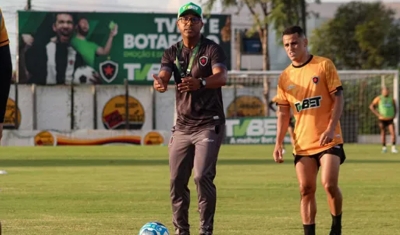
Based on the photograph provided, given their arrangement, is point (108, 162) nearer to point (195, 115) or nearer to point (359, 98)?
point (195, 115)

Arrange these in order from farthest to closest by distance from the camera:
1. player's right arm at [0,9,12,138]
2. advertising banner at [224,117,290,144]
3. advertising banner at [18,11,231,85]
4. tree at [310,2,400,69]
→ tree at [310,2,400,69], advertising banner at [18,11,231,85], advertising banner at [224,117,290,144], player's right arm at [0,9,12,138]

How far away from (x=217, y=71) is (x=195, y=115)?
63 cm

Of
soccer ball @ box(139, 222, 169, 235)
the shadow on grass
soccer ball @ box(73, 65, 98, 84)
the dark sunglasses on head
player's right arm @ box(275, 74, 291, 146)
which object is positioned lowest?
the shadow on grass

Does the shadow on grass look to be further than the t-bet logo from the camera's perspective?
Yes

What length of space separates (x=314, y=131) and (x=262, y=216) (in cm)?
363

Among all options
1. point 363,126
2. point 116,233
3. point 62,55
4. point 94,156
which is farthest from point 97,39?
point 116,233

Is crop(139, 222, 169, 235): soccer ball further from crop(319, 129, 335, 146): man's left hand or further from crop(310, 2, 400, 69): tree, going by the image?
crop(310, 2, 400, 69): tree

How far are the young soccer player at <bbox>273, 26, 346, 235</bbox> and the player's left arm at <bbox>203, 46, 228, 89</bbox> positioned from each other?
2.16 feet

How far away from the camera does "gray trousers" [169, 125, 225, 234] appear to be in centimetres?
1163

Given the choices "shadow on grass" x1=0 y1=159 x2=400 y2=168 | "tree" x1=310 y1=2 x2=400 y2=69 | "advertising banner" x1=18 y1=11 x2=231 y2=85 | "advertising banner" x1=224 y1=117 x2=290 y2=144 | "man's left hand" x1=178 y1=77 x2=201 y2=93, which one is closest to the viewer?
"man's left hand" x1=178 y1=77 x2=201 y2=93

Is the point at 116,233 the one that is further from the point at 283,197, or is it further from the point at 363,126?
the point at 363,126

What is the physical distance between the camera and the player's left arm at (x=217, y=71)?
11.4 m

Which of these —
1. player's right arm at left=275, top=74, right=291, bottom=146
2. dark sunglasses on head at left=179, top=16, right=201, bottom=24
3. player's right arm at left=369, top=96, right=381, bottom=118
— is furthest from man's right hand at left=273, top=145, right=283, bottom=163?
player's right arm at left=369, top=96, right=381, bottom=118

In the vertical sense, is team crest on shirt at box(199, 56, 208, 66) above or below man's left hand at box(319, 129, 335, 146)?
above
